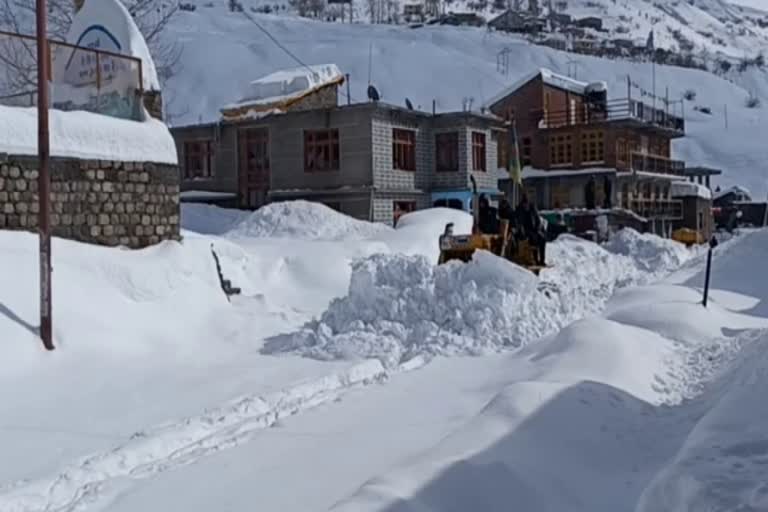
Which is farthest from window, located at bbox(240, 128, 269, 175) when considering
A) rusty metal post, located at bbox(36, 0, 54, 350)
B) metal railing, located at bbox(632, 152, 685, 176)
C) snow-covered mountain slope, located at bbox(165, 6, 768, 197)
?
snow-covered mountain slope, located at bbox(165, 6, 768, 197)

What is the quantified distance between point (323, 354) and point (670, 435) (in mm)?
5268

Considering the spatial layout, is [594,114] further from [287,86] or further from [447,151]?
[287,86]

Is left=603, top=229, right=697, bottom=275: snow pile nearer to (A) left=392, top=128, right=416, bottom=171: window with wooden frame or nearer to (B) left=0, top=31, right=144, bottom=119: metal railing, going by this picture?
(A) left=392, top=128, right=416, bottom=171: window with wooden frame

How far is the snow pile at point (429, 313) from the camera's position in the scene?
1194 cm

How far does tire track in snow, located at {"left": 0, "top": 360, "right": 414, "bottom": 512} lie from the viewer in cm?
611

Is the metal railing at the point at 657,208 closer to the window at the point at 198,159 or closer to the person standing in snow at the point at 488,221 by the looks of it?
the window at the point at 198,159

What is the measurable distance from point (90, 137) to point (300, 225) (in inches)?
499

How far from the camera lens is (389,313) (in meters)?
12.8

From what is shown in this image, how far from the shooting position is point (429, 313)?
12.8m

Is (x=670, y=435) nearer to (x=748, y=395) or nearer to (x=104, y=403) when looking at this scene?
(x=748, y=395)

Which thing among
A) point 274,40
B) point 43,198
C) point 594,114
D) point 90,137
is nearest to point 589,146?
point 594,114

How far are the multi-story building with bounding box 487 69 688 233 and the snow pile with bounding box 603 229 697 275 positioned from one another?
12699 millimetres

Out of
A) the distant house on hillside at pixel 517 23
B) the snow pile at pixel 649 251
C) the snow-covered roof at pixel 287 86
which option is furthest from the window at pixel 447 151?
the distant house on hillside at pixel 517 23

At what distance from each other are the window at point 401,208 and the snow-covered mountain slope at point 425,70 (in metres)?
52.0
